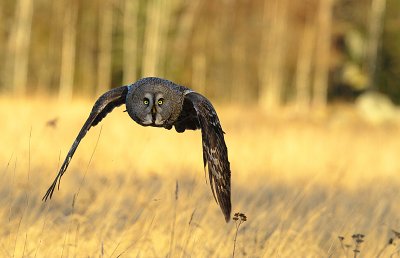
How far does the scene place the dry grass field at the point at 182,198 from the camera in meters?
4.89

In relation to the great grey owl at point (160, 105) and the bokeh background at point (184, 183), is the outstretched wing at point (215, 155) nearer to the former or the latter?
the great grey owl at point (160, 105)

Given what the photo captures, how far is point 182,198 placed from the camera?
6676 millimetres

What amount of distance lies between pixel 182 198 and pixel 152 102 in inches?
77.6

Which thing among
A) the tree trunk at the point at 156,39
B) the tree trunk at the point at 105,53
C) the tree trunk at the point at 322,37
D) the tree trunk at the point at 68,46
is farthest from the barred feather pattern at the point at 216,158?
the tree trunk at the point at 105,53

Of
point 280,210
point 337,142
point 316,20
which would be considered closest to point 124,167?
point 280,210

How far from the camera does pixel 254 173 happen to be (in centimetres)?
857

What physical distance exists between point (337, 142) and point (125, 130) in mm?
3912

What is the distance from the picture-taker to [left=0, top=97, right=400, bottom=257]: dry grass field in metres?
4.89

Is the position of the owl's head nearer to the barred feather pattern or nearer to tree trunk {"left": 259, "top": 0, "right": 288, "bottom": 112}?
the barred feather pattern

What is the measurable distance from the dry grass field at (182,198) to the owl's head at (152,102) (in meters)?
0.27

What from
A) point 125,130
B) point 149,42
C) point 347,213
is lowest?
point 347,213

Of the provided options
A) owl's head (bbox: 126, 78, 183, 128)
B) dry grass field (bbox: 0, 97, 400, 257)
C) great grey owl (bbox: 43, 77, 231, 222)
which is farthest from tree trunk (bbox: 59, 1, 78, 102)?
owl's head (bbox: 126, 78, 183, 128)

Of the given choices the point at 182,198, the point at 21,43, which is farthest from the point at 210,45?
the point at 182,198

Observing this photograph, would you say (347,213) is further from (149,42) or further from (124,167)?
(149,42)
